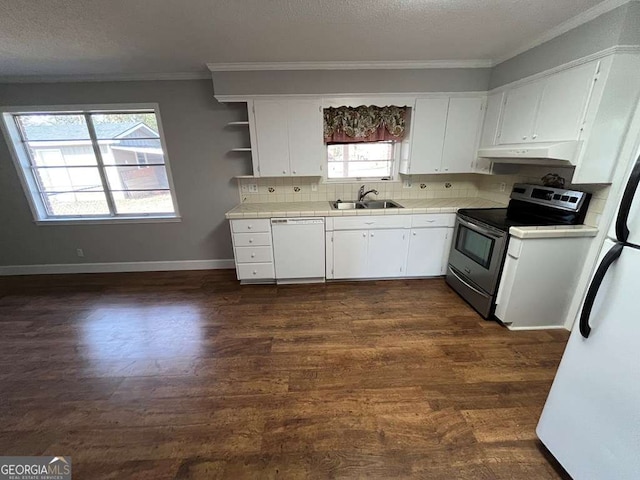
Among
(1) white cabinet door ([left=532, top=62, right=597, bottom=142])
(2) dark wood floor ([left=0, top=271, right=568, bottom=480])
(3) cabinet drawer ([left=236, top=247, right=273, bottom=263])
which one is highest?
(1) white cabinet door ([left=532, top=62, right=597, bottom=142])

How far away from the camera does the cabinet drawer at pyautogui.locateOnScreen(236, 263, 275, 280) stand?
2997 mm

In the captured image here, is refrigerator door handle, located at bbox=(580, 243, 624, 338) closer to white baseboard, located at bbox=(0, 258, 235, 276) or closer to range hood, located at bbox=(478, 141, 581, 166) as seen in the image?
range hood, located at bbox=(478, 141, 581, 166)

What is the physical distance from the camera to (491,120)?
2.74 metres

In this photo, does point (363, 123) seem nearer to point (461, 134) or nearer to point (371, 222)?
point (461, 134)

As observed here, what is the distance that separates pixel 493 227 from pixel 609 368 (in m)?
1.45

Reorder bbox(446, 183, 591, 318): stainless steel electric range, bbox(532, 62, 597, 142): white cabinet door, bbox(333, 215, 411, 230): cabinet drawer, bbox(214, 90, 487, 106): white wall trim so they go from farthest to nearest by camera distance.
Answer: bbox(333, 215, 411, 230): cabinet drawer, bbox(214, 90, 487, 106): white wall trim, bbox(446, 183, 591, 318): stainless steel electric range, bbox(532, 62, 597, 142): white cabinet door

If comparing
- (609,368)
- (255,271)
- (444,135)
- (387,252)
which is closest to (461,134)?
(444,135)

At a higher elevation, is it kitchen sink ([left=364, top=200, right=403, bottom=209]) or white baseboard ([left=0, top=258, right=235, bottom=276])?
kitchen sink ([left=364, top=200, right=403, bottom=209])

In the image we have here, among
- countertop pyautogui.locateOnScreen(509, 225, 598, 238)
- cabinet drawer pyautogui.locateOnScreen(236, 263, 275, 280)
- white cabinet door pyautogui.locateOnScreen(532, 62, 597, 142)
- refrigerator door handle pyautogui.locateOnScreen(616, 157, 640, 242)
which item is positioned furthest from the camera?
cabinet drawer pyautogui.locateOnScreen(236, 263, 275, 280)

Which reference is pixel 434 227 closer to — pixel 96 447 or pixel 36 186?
pixel 96 447

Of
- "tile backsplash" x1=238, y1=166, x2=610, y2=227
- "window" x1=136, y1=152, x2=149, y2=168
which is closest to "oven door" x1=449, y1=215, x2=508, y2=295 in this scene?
"tile backsplash" x1=238, y1=166, x2=610, y2=227

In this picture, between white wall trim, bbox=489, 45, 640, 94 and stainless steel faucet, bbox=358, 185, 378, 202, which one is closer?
white wall trim, bbox=489, 45, 640, 94

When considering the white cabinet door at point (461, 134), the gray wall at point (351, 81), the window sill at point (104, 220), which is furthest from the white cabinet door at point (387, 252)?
the window sill at point (104, 220)

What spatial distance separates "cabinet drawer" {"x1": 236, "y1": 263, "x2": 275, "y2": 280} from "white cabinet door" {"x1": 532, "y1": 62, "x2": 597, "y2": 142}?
9.55 ft
